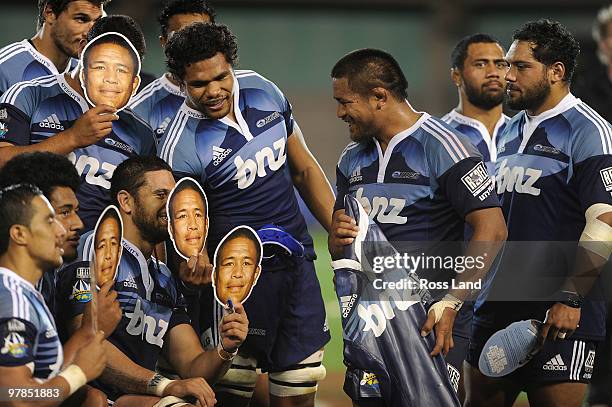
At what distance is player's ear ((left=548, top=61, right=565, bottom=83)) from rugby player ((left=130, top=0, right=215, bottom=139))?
156 cm

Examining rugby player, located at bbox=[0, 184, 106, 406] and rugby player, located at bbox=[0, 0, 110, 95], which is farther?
rugby player, located at bbox=[0, 0, 110, 95]

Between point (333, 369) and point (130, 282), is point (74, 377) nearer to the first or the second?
point (130, 282)

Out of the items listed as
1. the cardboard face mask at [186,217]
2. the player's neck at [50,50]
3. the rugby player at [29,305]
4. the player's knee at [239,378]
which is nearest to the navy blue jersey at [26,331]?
the rugby player at [29,305]

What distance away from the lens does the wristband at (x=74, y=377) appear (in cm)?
327

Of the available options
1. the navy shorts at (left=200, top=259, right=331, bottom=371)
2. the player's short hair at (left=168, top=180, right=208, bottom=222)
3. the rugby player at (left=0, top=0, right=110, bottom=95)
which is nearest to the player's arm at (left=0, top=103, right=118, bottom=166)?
the player's short hair at (left=168, top=180, right=208, bottom=222)

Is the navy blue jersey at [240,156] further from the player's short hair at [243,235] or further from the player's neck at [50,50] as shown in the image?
the player's neck at [50,50]

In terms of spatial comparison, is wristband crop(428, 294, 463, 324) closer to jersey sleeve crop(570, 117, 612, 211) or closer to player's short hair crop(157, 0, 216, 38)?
jersey sleeve crop(570, 117, 612, 211)

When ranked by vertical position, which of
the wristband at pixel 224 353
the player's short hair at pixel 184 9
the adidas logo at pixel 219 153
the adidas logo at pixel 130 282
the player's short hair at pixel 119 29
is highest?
the player's short hair at pixel 184 9

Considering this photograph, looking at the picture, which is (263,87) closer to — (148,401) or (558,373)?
(148,401)

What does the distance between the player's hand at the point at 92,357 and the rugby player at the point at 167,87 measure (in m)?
1.22

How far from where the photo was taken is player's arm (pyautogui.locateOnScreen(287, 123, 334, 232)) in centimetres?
452

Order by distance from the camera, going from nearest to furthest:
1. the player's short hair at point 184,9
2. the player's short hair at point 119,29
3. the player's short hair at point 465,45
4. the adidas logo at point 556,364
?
1. the player's short hair at point 119,29
2. the adidas logo at point 556,364
3. the player's short hair at point 184,9
4. the player's short hair at point 465,45

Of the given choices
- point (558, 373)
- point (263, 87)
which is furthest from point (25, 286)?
point (558, 373)

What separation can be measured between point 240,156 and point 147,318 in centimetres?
78
